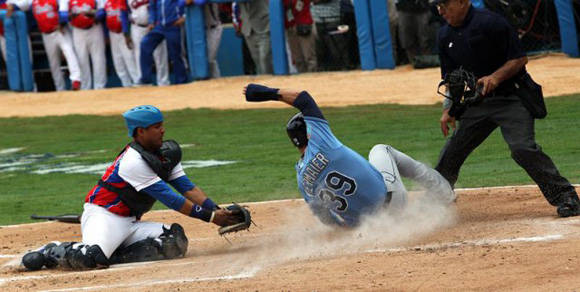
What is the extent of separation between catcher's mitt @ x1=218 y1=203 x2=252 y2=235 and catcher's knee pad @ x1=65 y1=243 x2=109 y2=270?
887 millimetres

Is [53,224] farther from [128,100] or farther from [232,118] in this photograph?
[128,100]

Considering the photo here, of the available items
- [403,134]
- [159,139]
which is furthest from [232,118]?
[159,139]

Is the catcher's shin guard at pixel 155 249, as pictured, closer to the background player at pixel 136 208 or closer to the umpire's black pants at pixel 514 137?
the background player at pixel 136 208

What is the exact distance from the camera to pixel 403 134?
1454 cm

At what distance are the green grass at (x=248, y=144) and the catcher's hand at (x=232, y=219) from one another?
2.76 meters

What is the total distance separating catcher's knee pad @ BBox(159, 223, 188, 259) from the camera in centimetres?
819

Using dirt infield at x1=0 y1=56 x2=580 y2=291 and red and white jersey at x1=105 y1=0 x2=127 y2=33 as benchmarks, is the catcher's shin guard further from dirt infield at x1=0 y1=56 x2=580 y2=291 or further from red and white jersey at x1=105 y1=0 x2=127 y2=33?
red and white jersey at x1=105 y1=0 x2=127 y2=33

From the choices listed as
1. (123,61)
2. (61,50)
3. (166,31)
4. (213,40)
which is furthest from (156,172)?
(61,50)

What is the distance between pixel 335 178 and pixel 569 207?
1.75 metres

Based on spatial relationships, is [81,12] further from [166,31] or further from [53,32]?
[166,31]

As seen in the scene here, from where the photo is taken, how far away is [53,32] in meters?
22.6

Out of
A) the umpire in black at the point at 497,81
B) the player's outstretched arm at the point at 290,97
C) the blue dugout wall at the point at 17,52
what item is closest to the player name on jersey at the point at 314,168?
the player's outstretched arm at the point at 290,97

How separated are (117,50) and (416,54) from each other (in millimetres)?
6551

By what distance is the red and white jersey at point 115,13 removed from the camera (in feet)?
71.1
